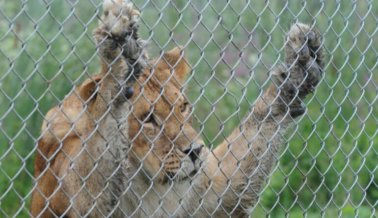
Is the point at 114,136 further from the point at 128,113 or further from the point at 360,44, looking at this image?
the point at 360,44

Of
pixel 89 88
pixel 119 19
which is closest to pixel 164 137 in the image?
pixel 89 88

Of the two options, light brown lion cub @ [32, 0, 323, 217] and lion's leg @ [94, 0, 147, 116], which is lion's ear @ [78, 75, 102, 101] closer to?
light brown lion cub @ [32, 0, 323, 217]

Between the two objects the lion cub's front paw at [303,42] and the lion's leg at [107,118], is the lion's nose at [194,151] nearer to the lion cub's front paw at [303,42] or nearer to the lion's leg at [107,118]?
the lion's leg at [107,118]

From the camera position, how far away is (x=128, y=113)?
4.77 meters

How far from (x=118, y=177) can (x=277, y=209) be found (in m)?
2.71

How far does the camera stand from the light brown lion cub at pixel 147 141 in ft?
15.4

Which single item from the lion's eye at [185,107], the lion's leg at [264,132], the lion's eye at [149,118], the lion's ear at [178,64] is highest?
the lion's ear at [178,64]

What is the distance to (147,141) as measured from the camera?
5168 millimetres

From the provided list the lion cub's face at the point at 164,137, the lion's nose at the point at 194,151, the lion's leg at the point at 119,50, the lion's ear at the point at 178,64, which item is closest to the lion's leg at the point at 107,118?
the lion's leg at the point at 119,50

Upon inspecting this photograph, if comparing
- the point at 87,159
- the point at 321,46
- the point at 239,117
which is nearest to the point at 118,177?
the point at 87,159

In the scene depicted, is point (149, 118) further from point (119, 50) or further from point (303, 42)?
point (303, 42)

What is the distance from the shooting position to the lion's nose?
5102 mm

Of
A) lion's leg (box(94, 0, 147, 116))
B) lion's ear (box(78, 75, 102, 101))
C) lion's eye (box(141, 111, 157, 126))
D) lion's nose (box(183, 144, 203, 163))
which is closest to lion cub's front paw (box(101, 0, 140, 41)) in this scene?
lion's leg (box(94, 0, 147, 116))

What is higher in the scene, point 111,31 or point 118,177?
point 111,31
